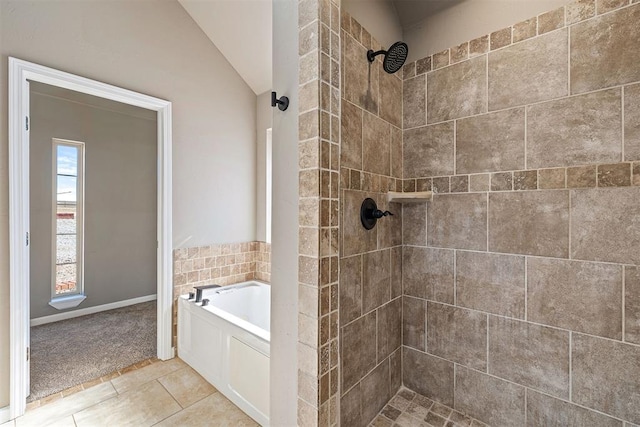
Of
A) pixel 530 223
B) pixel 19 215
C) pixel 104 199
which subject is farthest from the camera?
pixel 104 199

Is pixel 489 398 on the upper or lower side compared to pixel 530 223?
lower

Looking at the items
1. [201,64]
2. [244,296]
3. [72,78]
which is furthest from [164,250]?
[201,64]

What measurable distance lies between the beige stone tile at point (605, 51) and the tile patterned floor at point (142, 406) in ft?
8.01

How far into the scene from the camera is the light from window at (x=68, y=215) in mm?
3402

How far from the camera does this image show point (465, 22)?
1424 millimetres

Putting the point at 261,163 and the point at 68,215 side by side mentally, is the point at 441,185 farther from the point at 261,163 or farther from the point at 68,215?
the point at 68,215

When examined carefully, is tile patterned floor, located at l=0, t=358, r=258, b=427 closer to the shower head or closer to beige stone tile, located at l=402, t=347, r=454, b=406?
beige stone tile, located at l=402, t=347, r=454, b=406

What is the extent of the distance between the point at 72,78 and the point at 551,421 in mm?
3345

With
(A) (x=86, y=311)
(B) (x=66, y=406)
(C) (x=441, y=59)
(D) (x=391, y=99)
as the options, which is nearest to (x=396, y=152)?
(D) (x=391, y=99)

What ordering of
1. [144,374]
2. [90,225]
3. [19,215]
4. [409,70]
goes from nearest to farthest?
[409,70] → [19,215] → [144,374] → [90,225]

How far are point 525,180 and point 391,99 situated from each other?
0.76 m

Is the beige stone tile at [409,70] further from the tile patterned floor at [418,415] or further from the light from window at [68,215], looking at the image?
the light from window at [68,215]

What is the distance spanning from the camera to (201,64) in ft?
8.70

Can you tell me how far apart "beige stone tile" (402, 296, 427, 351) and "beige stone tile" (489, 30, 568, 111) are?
1084mm
